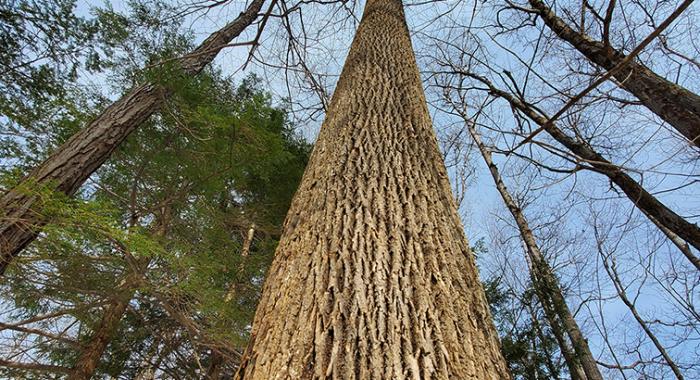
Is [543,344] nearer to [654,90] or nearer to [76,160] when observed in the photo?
[654,90]

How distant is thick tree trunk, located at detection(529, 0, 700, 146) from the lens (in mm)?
2723

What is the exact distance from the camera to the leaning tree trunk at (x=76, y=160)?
245 centimetres

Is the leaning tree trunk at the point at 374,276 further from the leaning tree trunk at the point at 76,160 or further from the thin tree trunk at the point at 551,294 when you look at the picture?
the thin tree trunk at the point at 551,294

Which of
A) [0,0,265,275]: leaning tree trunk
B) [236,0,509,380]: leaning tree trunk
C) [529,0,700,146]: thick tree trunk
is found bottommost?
[236,0,509,380]: leaning tree trunk

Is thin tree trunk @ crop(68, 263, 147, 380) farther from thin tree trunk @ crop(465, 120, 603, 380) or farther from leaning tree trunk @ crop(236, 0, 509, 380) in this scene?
thin tree trunk @ crop(465, 120, 603, 380)

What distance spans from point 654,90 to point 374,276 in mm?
3433

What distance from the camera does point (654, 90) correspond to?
3023 millimetres

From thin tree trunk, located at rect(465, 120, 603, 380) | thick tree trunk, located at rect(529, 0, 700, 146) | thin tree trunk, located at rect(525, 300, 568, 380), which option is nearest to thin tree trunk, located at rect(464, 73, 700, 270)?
thick tree trunk, located at rect(529, 0, 700, 146)

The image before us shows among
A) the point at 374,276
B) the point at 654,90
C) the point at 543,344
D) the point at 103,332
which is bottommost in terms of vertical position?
the point at 374,276

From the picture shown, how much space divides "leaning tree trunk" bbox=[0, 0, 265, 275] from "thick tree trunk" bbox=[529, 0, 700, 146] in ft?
14.1

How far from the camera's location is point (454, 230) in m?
1.50

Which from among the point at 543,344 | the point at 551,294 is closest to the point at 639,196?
the point at 551,294

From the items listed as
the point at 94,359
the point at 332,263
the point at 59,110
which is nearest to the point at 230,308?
the point at 94,359

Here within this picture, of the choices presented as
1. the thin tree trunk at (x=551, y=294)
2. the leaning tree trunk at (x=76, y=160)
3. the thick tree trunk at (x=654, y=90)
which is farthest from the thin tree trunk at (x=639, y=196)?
the leaning tree trunk at (x=76, y=160)
